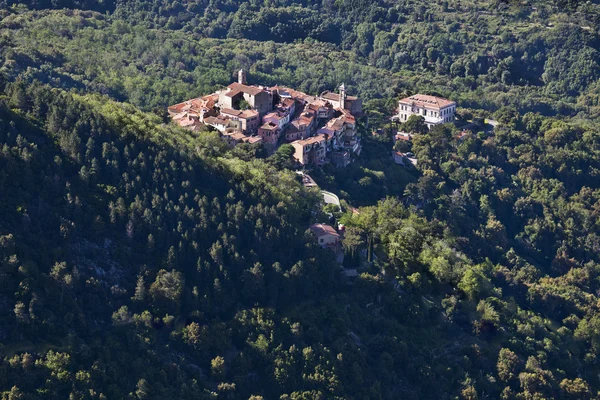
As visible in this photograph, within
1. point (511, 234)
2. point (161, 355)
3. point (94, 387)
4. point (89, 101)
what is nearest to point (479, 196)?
point (511, 234)

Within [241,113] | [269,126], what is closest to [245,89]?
[241,113]

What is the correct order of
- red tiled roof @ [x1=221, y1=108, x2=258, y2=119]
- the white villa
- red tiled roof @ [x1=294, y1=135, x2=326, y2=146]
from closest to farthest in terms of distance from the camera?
red tiled roof @ [x1=294, y1=135, x2=326, y2=146] → red tiled roof @ [x1=221, y1=108, x2=258, y2=119] → the white villa

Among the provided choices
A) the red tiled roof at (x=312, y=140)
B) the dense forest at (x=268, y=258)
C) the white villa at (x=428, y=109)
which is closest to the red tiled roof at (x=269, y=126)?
the red tiled roof at (x=312, y=140)

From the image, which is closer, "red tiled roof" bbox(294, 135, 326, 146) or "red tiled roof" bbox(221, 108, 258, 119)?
"red tiled roof" bbox(294, 135, 326, 146)

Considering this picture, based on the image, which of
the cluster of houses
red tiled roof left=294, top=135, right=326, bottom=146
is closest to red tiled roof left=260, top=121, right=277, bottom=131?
the cluster of houses

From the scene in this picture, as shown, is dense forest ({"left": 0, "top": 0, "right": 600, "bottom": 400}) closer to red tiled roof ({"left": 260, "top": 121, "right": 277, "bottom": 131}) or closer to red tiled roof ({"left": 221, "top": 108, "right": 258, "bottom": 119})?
red tiled roof ({"left": 260, "top": 121, "right": 277, "bottom": 131})

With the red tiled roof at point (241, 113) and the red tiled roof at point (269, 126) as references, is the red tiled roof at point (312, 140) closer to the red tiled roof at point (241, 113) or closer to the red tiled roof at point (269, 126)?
the red tiled roof at point (269, 126)
